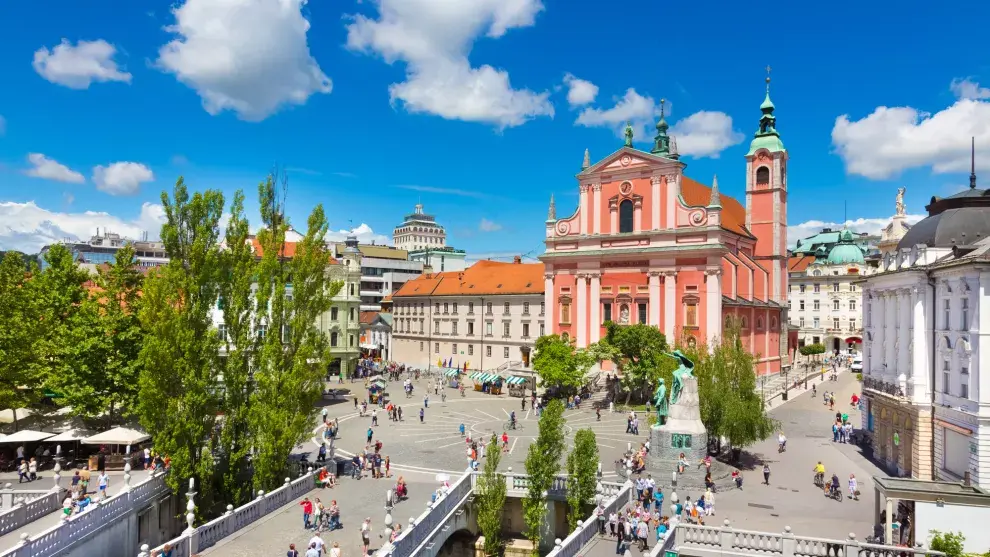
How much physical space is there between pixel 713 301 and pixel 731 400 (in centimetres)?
2137

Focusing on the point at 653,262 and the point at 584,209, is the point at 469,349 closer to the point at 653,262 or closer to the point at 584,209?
the point at 584,209

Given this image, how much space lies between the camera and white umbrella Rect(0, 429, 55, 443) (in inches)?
1118

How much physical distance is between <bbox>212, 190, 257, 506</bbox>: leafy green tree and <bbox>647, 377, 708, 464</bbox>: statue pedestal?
16.4 meters

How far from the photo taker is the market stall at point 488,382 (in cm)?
5497

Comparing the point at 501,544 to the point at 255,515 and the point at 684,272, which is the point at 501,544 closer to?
the point at 255,515

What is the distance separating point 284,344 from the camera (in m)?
26.2

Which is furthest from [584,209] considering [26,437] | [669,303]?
[26,437]

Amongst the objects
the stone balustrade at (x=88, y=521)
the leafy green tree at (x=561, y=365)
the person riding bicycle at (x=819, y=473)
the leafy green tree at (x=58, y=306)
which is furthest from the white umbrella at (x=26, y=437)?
the person riding bicycle at (x=819, y=473)

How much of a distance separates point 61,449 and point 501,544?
69.8 feet

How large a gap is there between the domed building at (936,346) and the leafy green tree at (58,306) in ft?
122

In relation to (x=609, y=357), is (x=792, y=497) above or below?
below

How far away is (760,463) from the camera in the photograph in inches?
1231

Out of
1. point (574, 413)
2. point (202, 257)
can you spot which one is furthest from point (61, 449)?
point (574, 413)

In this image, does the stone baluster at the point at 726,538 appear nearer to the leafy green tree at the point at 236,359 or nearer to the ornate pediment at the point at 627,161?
the leafy green tree at the point at 236,359
